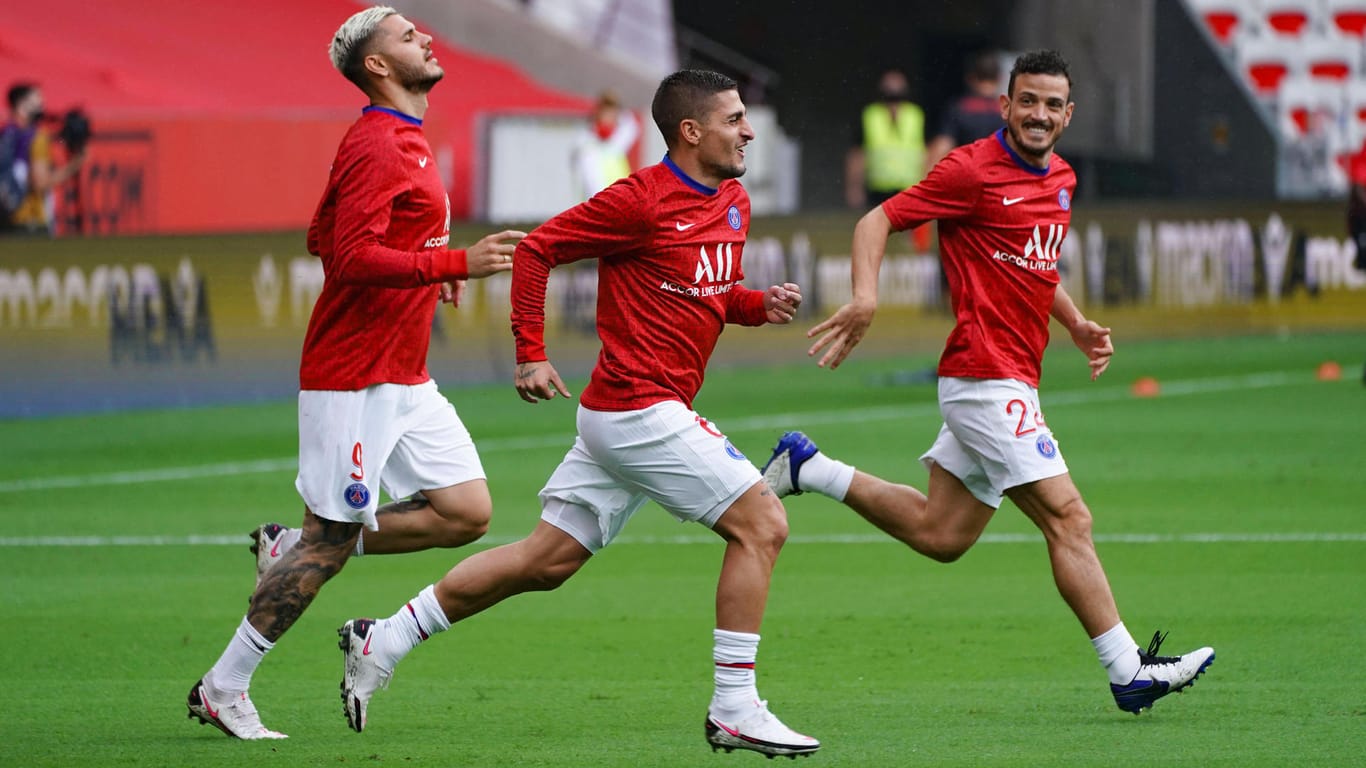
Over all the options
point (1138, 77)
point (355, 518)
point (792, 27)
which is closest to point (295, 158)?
point (792, 27)

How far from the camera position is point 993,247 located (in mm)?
7223

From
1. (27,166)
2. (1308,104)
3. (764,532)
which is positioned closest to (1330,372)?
(27,166)

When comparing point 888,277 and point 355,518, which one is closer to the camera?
point 355,518

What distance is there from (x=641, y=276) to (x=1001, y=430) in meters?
1.44

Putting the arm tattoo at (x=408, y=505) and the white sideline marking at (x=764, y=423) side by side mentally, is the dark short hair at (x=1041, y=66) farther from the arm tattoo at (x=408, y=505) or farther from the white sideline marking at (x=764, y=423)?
the white sideline marking at (x=764, y=423)

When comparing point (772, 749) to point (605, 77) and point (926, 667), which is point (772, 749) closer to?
point (926, 667)

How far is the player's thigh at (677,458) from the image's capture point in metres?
6.27

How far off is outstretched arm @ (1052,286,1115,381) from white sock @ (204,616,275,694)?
2993mm

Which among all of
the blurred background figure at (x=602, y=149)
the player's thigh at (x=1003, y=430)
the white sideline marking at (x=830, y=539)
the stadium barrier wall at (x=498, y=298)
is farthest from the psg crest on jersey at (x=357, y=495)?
the blurred background figure at (x=602, y=149)

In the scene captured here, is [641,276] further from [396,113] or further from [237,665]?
[237,665]

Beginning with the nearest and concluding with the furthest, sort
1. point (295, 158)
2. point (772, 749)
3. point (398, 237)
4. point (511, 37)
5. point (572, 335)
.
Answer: point (772, 749) < point (398, 237) < point (572, 335) < point (295, 158) < point (511, 37)

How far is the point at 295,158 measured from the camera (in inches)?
893

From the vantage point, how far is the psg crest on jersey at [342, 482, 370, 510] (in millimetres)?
6578

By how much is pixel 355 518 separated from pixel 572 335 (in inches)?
483
